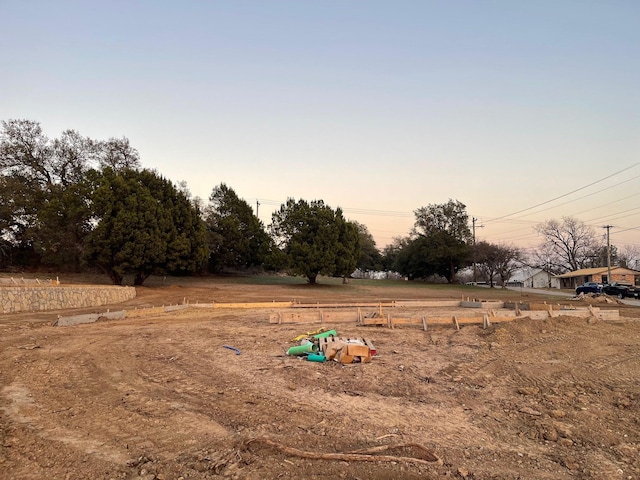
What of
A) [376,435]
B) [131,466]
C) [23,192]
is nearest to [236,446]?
[131,466]

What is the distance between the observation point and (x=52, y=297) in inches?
647

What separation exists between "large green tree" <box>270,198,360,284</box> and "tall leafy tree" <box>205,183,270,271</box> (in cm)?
284

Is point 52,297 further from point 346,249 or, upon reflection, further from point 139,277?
point 346,249

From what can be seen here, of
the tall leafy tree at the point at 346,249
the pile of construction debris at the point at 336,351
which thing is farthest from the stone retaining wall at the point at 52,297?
the tall leafy tree at the point at 346,249

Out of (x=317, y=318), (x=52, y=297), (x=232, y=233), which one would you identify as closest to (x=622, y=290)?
(x=317, y=318)

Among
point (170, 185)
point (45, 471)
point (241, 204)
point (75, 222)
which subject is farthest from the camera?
point (241, 204)

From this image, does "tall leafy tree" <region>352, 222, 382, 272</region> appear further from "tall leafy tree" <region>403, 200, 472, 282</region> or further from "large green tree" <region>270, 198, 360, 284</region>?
"large green tree" <region>270, 198, 360, 284</region>

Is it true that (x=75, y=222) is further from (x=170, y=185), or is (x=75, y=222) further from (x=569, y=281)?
(x=569, y=281)

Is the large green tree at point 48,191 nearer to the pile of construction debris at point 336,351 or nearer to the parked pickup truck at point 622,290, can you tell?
the pile of construction debris at point 336,351

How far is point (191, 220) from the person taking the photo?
3117 cm

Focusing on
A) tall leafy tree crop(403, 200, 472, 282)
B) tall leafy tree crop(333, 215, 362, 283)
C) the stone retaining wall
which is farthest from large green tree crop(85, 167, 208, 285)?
tall leafy tree crop(403, 200, 472, 282)

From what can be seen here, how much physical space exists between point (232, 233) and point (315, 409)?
3777 cm

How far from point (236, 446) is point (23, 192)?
35.1m

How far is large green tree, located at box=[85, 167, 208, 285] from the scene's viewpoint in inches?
1009
